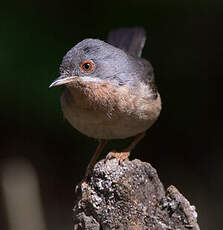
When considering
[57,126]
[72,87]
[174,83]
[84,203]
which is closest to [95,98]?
[72,87]

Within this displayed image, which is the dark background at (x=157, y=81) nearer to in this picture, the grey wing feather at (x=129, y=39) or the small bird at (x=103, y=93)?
the grey wing feather at (x=129, y=39)

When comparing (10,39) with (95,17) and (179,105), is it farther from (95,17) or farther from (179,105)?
(179,105)

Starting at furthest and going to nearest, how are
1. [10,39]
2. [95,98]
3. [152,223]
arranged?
[10,39] → [95,98] → [152,223]

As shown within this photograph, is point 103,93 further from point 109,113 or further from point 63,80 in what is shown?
point 63,80

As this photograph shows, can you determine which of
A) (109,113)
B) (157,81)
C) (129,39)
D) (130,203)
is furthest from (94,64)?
(157,81)

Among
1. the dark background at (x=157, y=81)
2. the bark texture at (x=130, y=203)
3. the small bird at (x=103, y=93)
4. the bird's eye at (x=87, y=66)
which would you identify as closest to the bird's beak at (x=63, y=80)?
the small bird at (x=103, y=93)

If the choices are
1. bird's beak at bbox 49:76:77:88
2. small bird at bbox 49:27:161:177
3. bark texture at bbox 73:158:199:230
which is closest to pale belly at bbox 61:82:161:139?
small bird at bbox 49:27:161:177
